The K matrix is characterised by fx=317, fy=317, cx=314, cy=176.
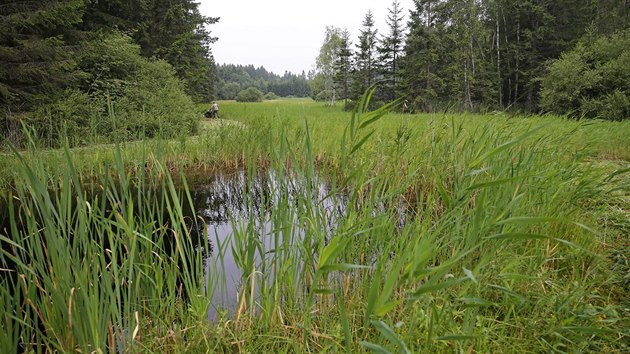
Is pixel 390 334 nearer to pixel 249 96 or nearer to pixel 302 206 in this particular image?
pixel 302 206

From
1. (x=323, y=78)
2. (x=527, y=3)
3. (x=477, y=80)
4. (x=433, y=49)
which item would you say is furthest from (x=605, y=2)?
(x=323, y=78)

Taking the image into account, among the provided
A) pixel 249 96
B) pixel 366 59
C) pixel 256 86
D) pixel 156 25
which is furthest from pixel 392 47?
pixel 256 86

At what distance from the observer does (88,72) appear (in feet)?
28.8

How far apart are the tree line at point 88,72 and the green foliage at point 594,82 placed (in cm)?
1356

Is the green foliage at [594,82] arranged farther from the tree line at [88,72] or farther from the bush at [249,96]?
the bush at [249,96]

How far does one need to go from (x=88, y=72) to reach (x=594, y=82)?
17215 millimetres

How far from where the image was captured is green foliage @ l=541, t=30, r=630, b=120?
35.8ft

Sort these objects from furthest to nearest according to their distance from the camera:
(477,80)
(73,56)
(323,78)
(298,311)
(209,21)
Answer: (323,78) → (477,80) → (209,21) → (73,56) → (298,311)

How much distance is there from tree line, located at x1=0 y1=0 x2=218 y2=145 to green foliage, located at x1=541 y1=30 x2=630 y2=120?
13.6 m

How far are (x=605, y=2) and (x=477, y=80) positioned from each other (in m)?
8.17

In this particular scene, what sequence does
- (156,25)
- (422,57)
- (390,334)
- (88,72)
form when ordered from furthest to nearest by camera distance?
1. (422,57)
2. (156,25)
3. (88,72)
4. (390,334)

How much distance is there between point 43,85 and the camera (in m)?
6.59

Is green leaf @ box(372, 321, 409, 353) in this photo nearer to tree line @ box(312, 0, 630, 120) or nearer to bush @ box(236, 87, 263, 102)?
tree line @ box(312, 0, 630, 120)

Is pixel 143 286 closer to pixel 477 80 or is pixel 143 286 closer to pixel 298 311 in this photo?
pixel 298 311
